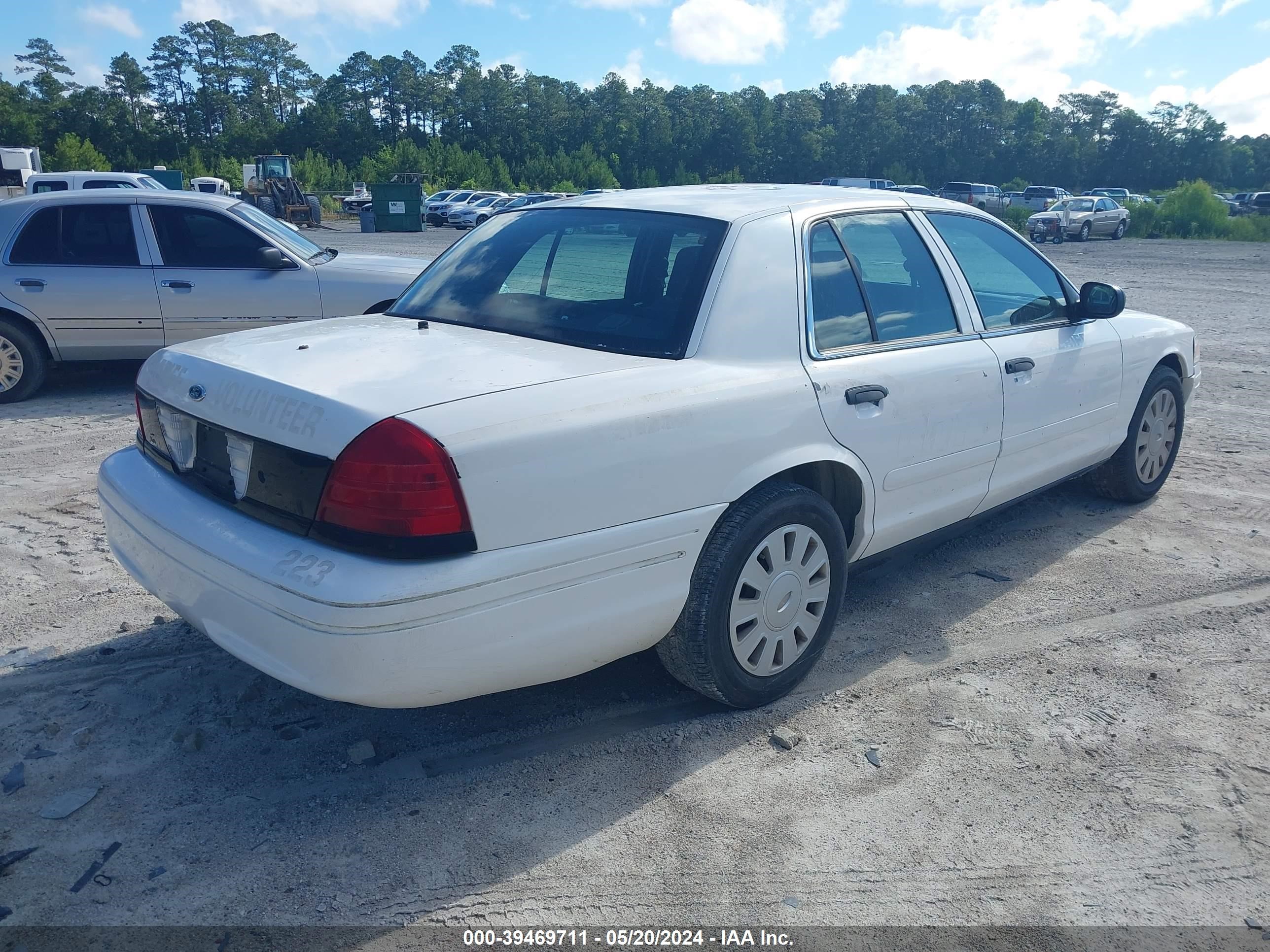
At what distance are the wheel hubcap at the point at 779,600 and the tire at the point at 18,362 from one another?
6906 mm

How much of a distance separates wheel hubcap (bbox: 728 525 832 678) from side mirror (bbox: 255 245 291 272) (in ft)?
19.9

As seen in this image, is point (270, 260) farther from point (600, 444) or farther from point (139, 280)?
point (600, 444)

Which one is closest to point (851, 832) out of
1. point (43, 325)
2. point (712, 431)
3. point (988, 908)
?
point (988, 908)

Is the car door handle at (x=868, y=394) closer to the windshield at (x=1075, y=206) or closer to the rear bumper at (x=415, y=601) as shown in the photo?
the rear bumper at (x=415, y=601)

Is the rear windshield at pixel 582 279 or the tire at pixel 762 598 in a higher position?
the rear windshield at pixel 582 279

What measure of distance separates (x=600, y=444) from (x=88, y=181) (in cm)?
1463

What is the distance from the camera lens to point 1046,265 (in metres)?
4.71

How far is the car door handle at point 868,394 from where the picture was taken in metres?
3.37

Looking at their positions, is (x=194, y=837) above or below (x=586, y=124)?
below

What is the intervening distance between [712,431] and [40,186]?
2301 centimetres

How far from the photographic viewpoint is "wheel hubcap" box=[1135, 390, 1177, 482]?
17.6ft

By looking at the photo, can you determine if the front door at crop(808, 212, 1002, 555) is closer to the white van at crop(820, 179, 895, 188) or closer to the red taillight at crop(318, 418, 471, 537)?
the red taillight at crop(318, 418, 471, 537)

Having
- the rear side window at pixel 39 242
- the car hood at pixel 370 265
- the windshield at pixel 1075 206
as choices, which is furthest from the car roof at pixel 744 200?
the windshield at pixel 1075 206

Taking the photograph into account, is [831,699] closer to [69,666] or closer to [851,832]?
[851,832]
